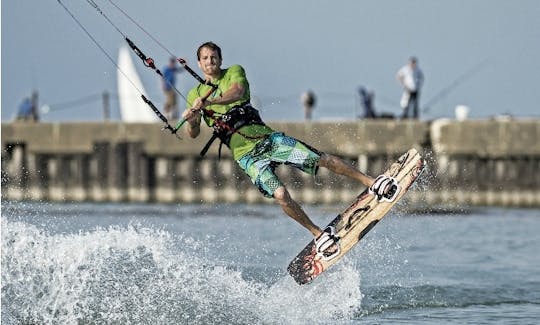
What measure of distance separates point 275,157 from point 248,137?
11.1 inches

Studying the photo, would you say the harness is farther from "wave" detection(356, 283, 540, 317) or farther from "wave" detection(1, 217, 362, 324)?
"wave" detection(356, 283, 540, 317)

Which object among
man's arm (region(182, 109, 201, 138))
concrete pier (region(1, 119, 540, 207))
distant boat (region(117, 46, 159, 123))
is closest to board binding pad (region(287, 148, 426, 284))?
man's arm (region(182, 109, 201, 138))

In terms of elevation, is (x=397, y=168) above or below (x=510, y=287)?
above

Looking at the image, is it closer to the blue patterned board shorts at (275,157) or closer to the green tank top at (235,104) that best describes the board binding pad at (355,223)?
the blue patterned board shorts at (275,157)

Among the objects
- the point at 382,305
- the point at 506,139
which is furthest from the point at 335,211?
the point at 382,305

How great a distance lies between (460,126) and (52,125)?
7.88 m

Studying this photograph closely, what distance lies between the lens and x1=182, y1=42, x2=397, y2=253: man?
37.9 feet

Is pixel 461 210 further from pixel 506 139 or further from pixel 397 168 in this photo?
pixel 397 168

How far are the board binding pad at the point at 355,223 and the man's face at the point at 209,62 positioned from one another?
1.69m

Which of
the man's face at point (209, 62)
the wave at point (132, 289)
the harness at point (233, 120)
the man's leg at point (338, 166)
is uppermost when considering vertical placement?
the man's face at point (209, 62)

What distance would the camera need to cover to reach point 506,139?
26.5 metres

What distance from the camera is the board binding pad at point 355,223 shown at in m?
12.1

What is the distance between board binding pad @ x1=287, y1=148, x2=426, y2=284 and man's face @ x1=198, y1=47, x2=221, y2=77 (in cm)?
169

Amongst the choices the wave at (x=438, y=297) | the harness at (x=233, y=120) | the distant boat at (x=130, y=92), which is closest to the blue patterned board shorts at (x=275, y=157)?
the harness at (x=233, y=120)
